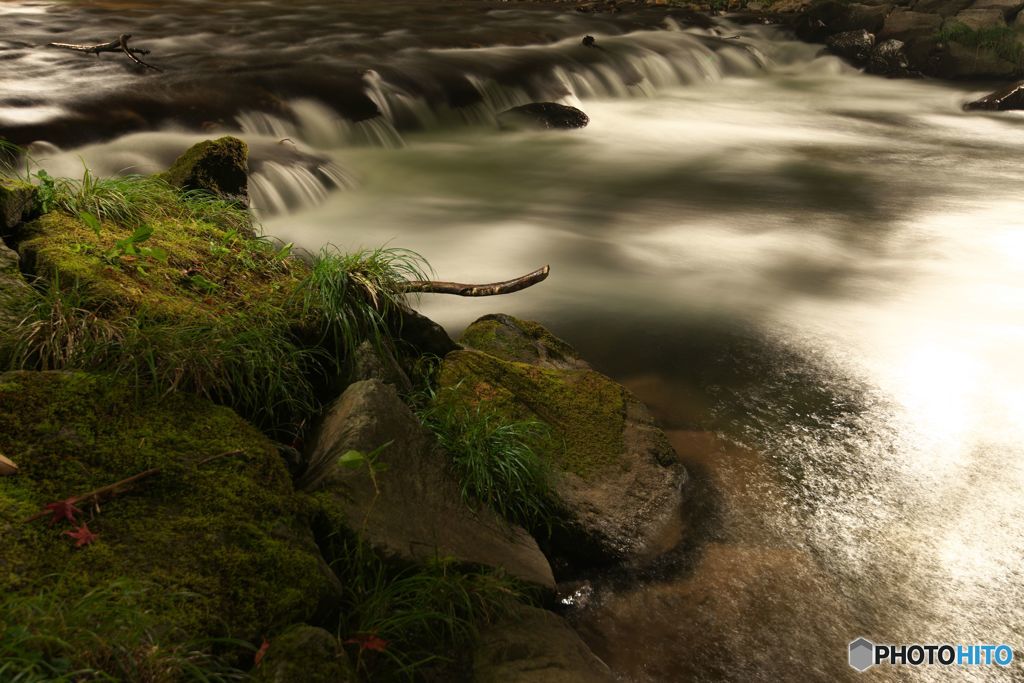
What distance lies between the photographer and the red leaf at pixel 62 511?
2309 millimetres

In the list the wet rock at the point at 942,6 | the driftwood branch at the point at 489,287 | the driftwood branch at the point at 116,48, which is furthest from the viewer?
the wet rock at the point at 942,6

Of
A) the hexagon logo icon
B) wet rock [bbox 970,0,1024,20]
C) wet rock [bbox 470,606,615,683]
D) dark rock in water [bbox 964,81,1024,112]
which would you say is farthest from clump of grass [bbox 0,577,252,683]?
wet rock [bbox 970,0,1024,20]

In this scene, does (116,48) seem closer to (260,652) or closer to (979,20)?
(260,652)

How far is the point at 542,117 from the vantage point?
1091 centimetres

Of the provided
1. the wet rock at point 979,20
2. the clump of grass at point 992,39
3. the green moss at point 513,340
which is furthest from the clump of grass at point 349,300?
the wet rock at point 979,20

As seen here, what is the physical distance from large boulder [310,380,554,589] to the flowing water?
508 mm

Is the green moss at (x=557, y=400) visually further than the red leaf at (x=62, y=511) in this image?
Yes

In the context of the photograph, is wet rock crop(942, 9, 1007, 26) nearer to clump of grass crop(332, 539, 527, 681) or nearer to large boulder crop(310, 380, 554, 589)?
large boulder crop(310, 380, 554, 589)

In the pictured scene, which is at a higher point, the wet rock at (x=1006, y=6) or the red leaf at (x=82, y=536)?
the wet rock at (x=1006, y=6)

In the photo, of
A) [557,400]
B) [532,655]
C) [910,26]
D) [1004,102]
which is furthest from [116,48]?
[910,26]

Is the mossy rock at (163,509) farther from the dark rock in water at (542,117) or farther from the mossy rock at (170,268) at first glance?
the dark rock in water at (542,117)

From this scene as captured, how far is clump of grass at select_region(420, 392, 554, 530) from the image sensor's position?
11.1 feet

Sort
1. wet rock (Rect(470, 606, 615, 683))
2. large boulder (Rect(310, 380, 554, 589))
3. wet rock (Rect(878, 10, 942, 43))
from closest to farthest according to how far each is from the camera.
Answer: wet rock (Rect(470, 606, 615, 683)) < large boulder (Rect(310, 380, 554, 589)) < wet rock (Rect(878, 10, 942, 43))

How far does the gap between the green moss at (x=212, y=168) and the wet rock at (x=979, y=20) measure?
15.3 meters
